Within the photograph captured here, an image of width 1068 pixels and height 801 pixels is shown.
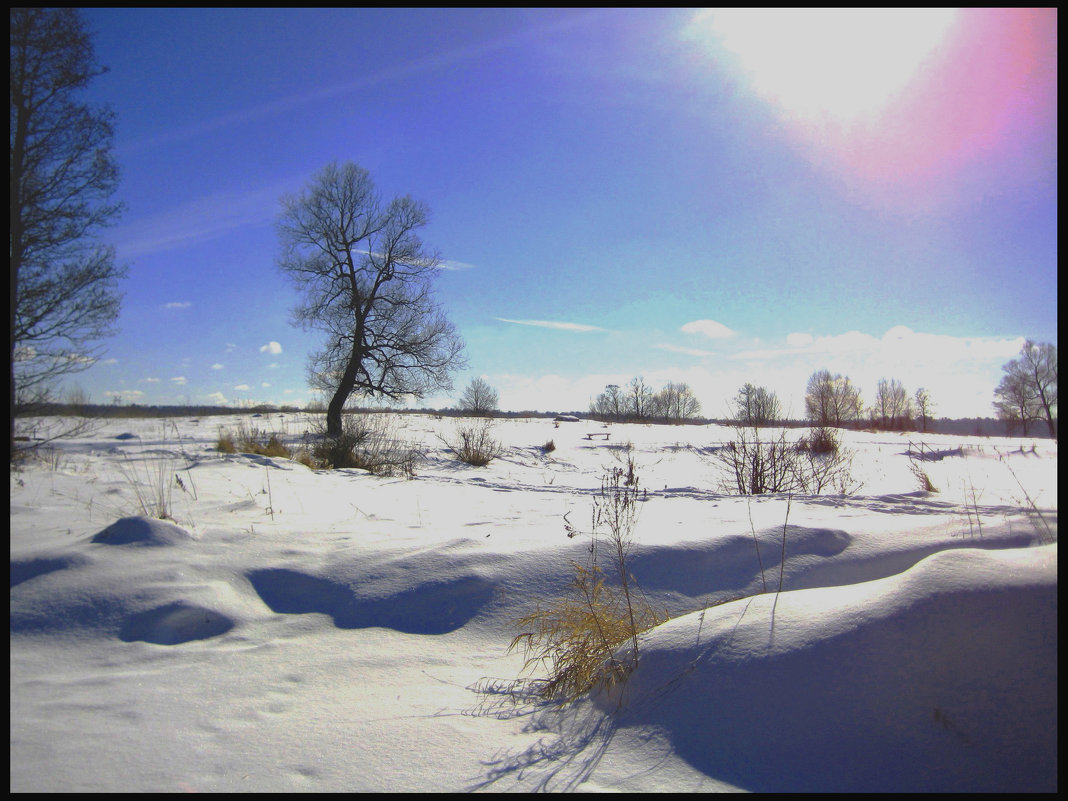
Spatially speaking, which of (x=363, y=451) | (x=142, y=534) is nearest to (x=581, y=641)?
(x=142, y=534)

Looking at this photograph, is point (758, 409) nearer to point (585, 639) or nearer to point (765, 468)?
point (765, 468)

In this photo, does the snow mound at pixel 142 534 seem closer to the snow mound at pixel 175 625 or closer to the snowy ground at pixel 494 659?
the snowy ground at pixel 494 659

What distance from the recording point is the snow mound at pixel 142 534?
127 inches

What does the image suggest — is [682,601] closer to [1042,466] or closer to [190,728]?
[190,728]

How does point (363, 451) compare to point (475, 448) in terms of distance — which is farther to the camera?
point (475, 448)

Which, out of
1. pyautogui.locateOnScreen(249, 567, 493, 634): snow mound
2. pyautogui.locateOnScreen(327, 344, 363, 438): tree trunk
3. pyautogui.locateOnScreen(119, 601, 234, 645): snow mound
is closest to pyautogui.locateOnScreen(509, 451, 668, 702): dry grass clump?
pyautogui.locateOnScreen(249, 567, 493, 634): snow mound

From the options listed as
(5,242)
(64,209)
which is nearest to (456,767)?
(5,242)

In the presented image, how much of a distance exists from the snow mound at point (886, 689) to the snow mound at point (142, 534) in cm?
299

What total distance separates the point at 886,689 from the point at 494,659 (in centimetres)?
162

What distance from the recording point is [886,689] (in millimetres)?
1557

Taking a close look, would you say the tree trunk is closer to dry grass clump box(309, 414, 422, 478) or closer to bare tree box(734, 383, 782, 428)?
dry grass clump box(309, 414, 422, 478)

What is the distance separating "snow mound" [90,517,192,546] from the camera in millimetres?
3238

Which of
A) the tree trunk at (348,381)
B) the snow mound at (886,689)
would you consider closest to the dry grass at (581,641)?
the snow mound at (886,689)

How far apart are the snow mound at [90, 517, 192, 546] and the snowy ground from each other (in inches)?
0.8
